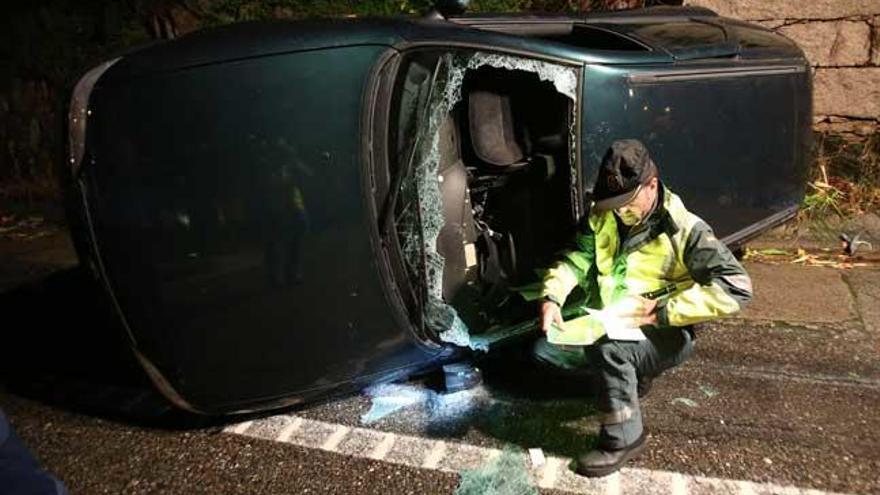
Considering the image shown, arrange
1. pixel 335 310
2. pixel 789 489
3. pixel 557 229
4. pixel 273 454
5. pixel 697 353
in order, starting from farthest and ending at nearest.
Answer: pixel 697 353 → pixel 557 229 → pixel 273 454 → pixel 335 310 → pixel 789 489

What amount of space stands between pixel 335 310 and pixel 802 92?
2.35 meters

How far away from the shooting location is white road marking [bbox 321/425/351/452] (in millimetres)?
2383

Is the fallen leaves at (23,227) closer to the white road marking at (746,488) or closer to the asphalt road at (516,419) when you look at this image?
the asphalt road at (516,419)

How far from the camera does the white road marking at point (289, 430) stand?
2451 mm

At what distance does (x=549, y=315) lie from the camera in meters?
2.18

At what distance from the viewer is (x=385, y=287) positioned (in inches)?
84.7

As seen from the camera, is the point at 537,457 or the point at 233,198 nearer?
the point at 233,198

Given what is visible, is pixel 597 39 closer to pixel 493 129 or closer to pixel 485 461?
pixel 493 129

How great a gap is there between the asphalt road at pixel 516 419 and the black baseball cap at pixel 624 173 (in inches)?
35.8

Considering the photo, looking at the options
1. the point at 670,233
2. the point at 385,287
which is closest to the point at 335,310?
the point at 385,287

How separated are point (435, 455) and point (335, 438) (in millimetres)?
406

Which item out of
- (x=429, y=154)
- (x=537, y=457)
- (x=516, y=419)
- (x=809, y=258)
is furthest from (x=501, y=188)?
(x=809, y=258)

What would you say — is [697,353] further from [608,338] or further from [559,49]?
[559,49]

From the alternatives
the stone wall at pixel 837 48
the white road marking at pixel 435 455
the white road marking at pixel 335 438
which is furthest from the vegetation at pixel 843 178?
the white road marking at pixel 335 438
